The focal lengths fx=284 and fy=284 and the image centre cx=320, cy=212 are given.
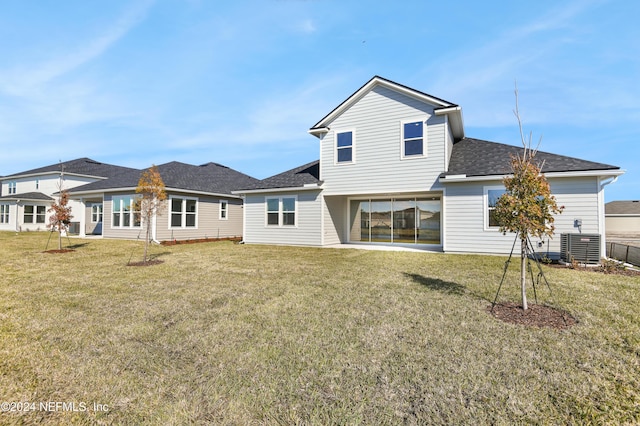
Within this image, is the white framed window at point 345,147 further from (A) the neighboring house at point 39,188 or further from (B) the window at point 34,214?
(B) the window at point 34,214

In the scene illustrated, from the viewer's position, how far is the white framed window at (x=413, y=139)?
12602 millimetres

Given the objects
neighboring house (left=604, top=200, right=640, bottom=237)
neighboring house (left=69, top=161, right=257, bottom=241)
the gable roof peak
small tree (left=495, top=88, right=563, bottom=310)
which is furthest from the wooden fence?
neighboring house (left=604, top=200, right=640, bottom=237)

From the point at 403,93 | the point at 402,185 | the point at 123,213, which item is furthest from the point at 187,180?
the point at 403,93

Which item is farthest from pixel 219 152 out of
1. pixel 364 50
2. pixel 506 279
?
pixel 506 279

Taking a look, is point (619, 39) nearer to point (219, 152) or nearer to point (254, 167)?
point (254, 167)

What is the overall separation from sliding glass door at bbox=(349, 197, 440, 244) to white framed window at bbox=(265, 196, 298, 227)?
11.6 feet

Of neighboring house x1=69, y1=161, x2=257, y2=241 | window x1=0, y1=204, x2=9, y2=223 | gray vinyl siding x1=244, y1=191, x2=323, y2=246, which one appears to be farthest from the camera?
window x1=0, y1=204, x2=9, y2=223

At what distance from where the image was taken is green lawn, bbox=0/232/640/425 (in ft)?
8.04

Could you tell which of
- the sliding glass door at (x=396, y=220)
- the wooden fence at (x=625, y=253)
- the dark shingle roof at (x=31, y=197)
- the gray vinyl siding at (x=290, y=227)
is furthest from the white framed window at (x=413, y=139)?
the dark shingle roof at (x=31, y=197)

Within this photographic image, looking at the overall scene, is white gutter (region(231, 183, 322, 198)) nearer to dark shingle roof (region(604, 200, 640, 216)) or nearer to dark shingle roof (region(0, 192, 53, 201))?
dark shingle roof (region(0, 192, 53, 201))

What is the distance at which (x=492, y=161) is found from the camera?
1216cm

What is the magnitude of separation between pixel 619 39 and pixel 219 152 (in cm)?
2643

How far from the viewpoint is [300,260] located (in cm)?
1043

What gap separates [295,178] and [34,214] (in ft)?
90.9
